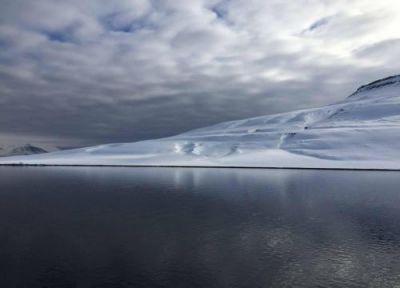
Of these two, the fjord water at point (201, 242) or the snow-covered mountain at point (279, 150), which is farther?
the snow-covered mountain at point (279, 150)

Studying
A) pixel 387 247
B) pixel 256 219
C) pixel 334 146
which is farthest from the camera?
pixel 334 146

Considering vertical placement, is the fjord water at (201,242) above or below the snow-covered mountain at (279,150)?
below

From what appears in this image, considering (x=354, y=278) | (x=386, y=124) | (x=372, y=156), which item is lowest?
(x=354, y=278)

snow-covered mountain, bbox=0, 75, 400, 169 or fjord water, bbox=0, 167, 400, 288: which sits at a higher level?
snow-covered mountain, bbox=0, 75, 400, 169

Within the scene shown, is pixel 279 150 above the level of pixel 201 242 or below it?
above

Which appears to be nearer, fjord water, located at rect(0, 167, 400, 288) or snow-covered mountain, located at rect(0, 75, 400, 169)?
fjord water, located at rect(0, 167, 400, 288)

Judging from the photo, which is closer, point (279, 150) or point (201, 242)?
point (201, 242)

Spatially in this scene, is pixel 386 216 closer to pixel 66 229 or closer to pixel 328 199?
pixel 328 199

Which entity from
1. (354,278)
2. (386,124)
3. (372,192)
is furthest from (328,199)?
(386,124)
